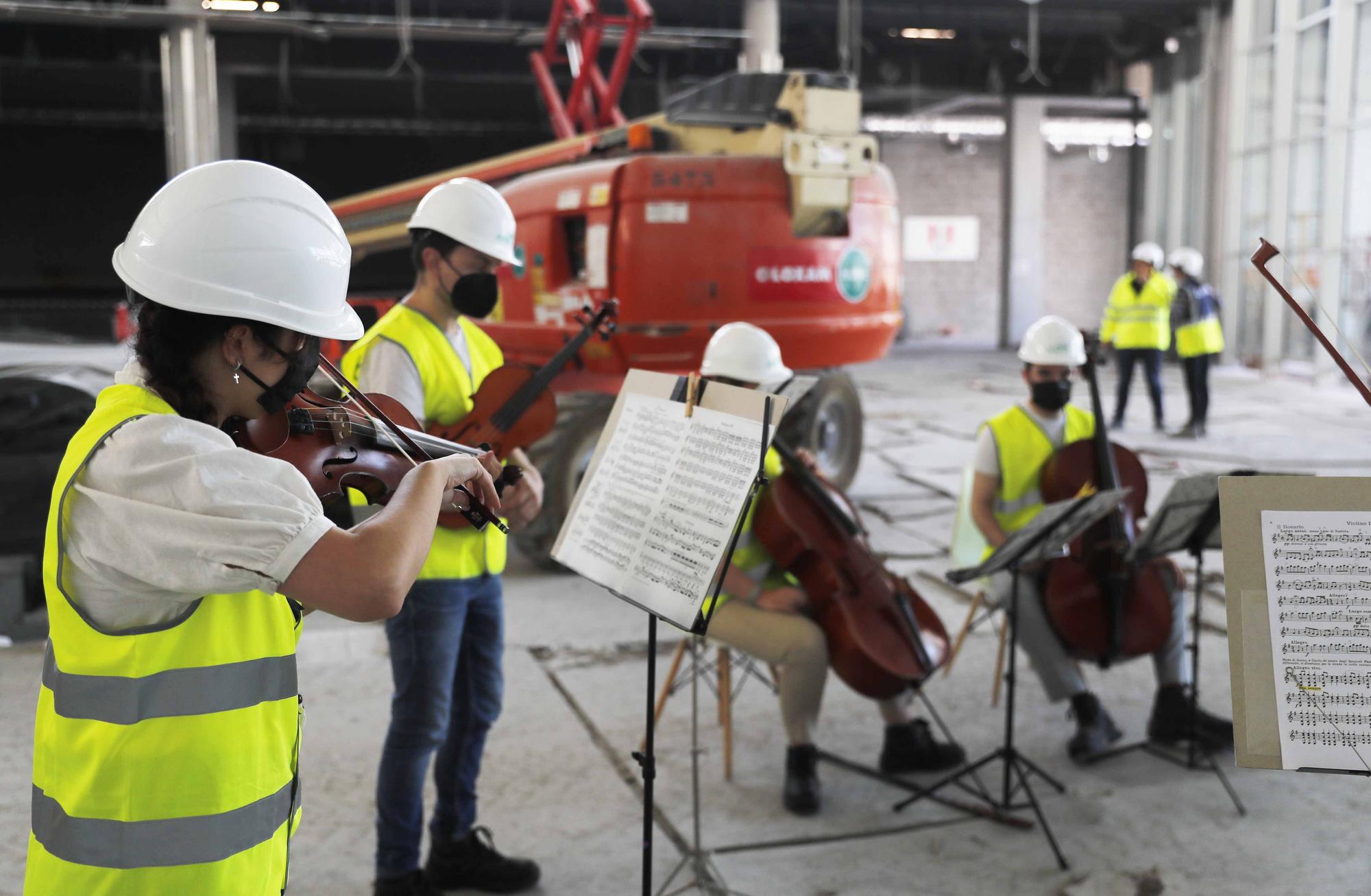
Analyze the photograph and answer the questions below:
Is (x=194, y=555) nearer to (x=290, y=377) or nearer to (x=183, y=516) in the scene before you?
(x=183, y=516)

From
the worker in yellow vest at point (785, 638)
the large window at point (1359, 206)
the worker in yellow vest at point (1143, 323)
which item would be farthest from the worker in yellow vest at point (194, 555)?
the large window at point (1359, 206)

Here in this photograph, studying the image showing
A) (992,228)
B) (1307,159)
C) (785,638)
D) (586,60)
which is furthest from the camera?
(992,228)

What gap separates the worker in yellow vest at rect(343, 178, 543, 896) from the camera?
2672 mm

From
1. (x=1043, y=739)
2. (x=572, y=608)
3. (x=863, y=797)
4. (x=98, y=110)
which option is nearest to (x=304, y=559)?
(x=863, y=797)

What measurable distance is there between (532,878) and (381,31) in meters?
12.8

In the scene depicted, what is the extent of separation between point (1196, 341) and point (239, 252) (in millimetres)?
9878

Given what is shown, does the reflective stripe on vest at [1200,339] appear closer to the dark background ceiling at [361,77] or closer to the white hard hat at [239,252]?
the dark background ceiling at [361,77]

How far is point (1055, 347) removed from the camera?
409 centimetres

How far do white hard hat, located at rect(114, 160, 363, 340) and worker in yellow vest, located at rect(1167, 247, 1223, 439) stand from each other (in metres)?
9.67

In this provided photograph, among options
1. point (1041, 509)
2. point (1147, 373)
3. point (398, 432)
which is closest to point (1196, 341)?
point (1147, 373)

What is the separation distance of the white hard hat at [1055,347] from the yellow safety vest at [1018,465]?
21 centimetres

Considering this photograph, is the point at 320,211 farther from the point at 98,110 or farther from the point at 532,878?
the point at 98,110

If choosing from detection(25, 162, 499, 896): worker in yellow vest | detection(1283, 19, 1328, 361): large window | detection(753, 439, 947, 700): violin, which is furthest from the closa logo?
detection(1283, 19, 1328, 361): large window

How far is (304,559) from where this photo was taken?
52.6 inches
